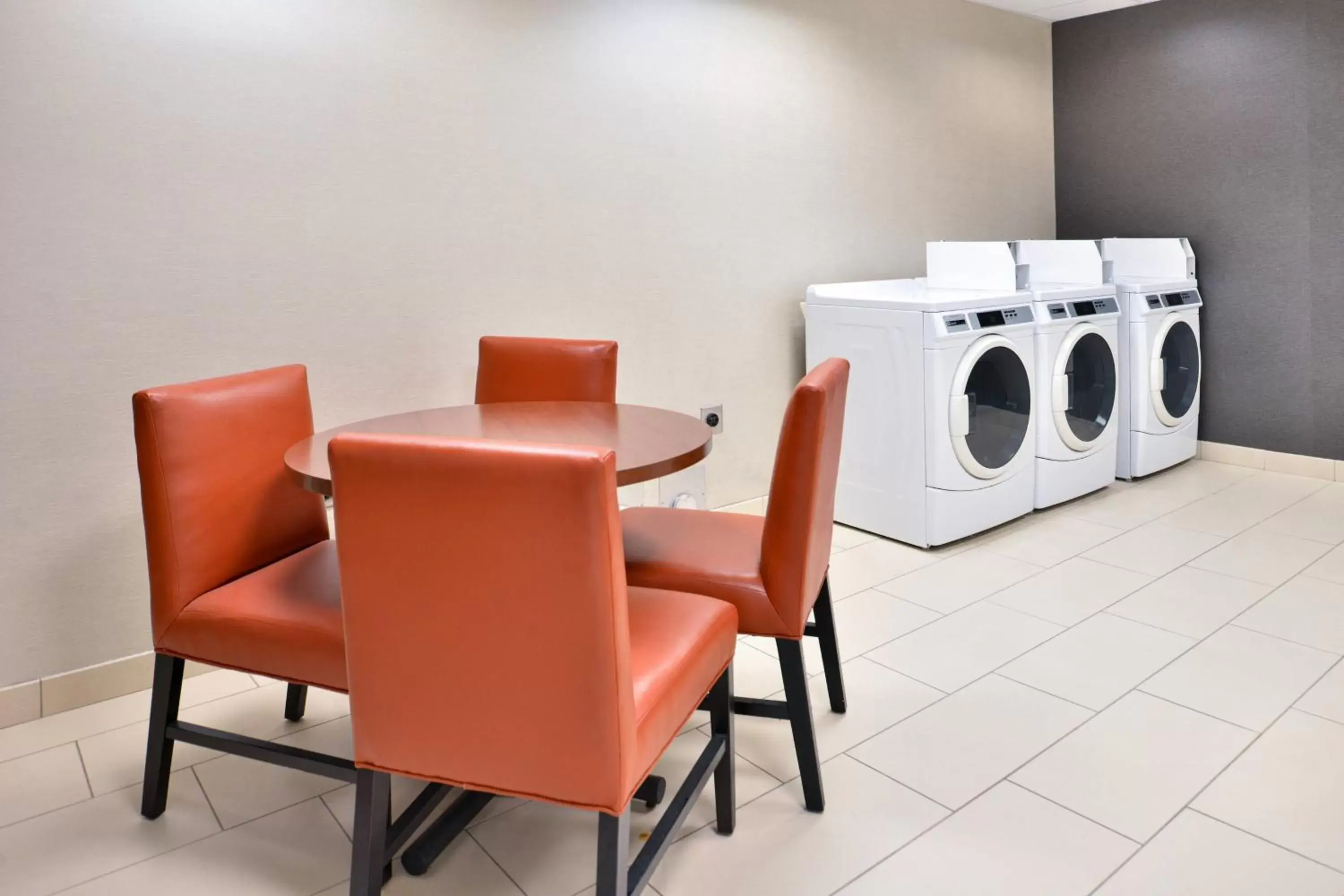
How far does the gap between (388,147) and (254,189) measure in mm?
429

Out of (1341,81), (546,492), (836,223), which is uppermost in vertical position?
(1341,81)

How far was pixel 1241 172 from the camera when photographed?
443 centimetres

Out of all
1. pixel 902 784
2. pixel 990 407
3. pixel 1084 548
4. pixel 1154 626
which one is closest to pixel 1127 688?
pixel 1154 626

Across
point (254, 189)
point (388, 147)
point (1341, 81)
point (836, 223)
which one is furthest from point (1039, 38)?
point (254, 189)

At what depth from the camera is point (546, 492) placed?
4.17 feet

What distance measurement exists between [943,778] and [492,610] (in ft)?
4.10

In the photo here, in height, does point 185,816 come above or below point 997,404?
below

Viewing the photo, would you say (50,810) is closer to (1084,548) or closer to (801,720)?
(801,720)

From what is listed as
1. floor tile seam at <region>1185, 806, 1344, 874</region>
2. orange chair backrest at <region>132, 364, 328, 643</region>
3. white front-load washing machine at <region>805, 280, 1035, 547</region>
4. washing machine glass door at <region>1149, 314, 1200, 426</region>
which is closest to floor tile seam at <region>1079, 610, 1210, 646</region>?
white front-load washing machine at <region>805, 280, 1035, 547</region>

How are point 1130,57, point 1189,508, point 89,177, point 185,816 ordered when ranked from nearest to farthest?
point 185,816
point 89,177
point 1189,508
point 1130,57

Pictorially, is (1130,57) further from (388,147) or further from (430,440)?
(430,440)

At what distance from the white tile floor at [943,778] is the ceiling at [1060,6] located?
2.87m

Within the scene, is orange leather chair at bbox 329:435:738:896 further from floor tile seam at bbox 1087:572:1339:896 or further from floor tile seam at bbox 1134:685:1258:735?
floor tile seam at bbox 1134:685:1258:735

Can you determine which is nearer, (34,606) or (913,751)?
(913,751)
